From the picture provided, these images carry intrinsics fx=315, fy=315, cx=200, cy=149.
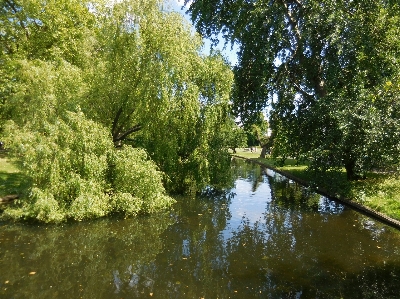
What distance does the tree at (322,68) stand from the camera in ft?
48.2

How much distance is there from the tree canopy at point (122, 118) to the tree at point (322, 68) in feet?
8.57

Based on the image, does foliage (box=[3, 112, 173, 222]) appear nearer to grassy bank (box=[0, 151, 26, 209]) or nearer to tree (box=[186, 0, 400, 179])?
grassy bank (box=[0, 151, 26, 209])

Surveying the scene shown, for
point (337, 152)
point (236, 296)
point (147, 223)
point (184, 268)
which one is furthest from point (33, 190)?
point (337, 152)

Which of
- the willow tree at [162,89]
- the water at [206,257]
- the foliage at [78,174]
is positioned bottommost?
the water at [206,257]

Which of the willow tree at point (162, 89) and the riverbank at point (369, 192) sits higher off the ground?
the willow tree at point (162, 89)

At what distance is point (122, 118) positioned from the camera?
16484 mm

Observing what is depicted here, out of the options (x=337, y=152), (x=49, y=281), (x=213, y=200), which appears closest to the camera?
(x=49, y=281)

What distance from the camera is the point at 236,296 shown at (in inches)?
260

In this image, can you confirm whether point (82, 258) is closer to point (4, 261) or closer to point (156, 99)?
point (4, 261)

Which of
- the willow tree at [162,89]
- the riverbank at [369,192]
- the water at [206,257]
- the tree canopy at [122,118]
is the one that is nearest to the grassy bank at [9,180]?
the tree canopy at [122,118]

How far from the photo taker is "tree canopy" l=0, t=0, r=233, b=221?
11.4m

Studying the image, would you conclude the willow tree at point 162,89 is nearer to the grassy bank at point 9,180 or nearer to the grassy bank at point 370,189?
the grassy bank at point 9,180

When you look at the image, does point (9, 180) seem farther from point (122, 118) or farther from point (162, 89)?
point (162, 89)

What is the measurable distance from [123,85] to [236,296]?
11.6 metres
